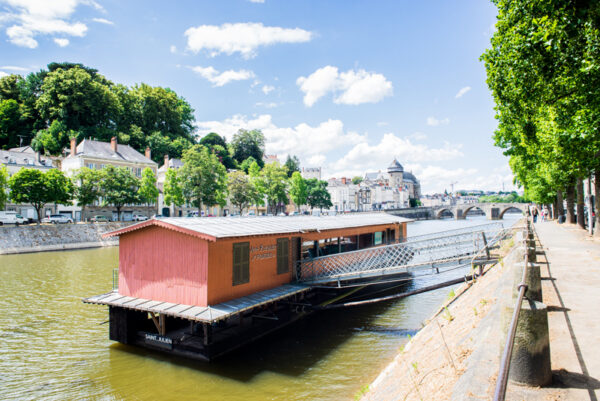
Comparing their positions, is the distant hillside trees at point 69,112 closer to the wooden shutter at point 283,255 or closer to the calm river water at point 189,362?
Answer: the calm river water at point 189,362

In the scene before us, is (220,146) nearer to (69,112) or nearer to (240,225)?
(69,112)

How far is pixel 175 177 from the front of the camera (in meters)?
63.1

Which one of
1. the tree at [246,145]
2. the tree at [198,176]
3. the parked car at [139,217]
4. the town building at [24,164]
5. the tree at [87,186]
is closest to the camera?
the tree at [87,186]

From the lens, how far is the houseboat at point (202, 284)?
44.7 ft

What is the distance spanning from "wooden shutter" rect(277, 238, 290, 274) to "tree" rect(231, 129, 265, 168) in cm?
10094

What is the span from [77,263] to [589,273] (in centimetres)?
3877

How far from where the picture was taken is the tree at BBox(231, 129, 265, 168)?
116875mm

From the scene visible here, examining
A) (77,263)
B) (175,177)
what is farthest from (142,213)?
(77,263)

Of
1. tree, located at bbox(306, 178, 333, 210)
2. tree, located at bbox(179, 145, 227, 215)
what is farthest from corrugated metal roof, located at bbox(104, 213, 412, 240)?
tree, located at bbox(306, 178, 333, 210)

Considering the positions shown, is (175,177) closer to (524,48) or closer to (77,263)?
(77,263)

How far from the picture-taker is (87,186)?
55.1 meters

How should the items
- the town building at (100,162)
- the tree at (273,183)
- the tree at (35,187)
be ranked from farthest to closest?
1. the tree at (273,183)
2. the town building at (100,162)
3. the tree at (35,187)

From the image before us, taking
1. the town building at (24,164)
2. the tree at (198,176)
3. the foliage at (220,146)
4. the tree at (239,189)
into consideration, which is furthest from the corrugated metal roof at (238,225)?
the foliage at (220,146)

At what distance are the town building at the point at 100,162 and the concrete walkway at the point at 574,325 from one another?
63.7 m
